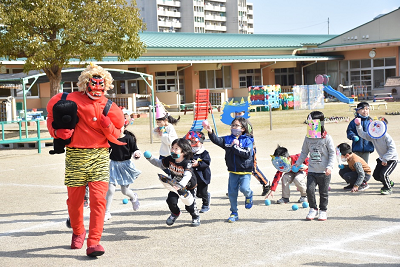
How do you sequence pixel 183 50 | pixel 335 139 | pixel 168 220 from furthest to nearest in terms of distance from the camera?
pixel 183 50, pixel 335 139, pixel 168 220

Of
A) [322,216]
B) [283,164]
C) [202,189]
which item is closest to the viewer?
[322,216]

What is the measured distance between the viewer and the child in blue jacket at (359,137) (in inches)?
374

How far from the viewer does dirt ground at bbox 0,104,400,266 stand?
5633 millimetres

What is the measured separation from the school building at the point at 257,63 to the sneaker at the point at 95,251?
94.3ft

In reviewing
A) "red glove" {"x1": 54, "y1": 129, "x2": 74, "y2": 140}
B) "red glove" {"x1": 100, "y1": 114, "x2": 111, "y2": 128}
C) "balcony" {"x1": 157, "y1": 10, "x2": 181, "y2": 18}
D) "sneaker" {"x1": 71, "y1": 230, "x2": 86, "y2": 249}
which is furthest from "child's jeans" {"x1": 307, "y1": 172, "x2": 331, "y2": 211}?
"balcony" {"x1": 157, "y1": 10, "x2": 181, "y2": 18}

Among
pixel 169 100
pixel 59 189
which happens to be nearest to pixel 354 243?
pixel 59 189

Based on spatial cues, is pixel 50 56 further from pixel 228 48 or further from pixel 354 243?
pixel 228 48

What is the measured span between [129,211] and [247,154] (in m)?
2.23

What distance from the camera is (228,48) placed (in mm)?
42250

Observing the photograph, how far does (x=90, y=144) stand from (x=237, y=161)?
2.19 metres

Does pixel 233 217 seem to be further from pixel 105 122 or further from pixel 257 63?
pixel 257 63

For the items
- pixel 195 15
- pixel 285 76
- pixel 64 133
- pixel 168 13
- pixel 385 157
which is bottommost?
pixel 385 157

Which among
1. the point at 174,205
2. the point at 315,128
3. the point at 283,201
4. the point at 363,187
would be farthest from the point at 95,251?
the point at 363,187

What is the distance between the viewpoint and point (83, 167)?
20.2 ft
